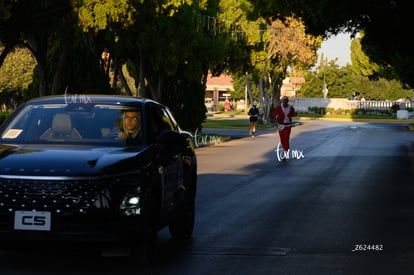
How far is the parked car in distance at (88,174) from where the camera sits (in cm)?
795

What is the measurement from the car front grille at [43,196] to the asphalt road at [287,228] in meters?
0.43

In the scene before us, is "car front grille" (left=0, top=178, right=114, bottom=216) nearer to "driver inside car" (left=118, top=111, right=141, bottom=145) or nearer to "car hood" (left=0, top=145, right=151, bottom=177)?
"car hood" (left=0, top=145, right=151, bottom=177)

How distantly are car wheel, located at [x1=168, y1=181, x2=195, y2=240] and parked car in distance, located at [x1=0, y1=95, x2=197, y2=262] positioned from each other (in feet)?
1.52

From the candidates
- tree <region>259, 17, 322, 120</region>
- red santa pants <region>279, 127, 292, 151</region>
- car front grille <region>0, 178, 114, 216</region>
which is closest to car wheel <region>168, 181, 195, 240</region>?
car front grille <region>0, 178, 114, 216</region>

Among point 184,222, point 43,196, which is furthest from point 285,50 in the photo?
point 43,196

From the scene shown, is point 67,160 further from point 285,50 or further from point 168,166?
point 285,50

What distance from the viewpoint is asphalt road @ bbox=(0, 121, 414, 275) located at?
29.5ft

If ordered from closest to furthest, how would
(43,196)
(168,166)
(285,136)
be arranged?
(43,196) < (168,166) < (285,136)

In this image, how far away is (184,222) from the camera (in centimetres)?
1068

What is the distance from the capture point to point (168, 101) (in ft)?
133

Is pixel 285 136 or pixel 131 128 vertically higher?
pixel 131 128

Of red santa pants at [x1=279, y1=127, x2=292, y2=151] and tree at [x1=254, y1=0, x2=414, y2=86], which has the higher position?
tree at [x1=254, y1=0, x2=414, y2=86]

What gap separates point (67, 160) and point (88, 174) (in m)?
0.31

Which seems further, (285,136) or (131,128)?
(285,136)
